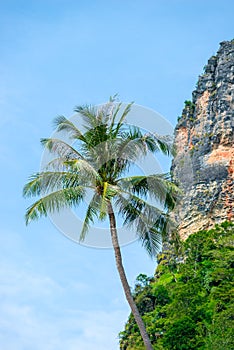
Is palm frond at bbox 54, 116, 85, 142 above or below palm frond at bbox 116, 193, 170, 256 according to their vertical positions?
above

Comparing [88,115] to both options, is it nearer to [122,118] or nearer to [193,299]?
[122,118]

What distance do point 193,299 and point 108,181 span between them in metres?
18.5

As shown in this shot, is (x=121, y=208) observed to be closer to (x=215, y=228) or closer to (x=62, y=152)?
(x=62, y=152)

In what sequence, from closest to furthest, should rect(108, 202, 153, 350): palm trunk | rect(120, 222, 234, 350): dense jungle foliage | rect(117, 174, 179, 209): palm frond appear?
rect(108, 202, 153, 350): palm trunk, rect(117, 174, 179, 209): palm frond, rect(120, 222, 234, 350): dense jungle foliage

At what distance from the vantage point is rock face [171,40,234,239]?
57375 millimetres

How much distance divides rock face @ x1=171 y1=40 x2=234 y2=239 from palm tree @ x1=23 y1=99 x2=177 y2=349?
36.8 m

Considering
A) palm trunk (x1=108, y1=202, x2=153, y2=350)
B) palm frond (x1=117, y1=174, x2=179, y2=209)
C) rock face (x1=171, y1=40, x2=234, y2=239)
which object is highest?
rock face (x1=171, y1=40, x2=234, y2=239)

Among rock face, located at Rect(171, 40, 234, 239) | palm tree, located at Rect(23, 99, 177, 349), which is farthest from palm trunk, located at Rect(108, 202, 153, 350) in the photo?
rock face, located at Rect(171, 40, 234, 239)

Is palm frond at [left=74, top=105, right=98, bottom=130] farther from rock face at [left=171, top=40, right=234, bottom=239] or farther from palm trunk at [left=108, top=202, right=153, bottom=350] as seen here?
rock face at [left=171, top=40, right=234, bottom=239]

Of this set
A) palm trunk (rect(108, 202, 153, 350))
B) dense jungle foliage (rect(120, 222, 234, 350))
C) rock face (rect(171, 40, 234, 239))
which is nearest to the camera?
palm trunk (rect(108, 202, 153, 350))

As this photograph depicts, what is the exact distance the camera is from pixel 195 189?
59.0 metres

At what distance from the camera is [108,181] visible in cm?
1619

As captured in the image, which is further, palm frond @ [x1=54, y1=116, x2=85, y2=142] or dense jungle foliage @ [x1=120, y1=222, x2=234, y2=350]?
dense jungle foliage @ [x1=120, y1=222, x2=234, y2=350]

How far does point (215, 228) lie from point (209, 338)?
27215 mm
